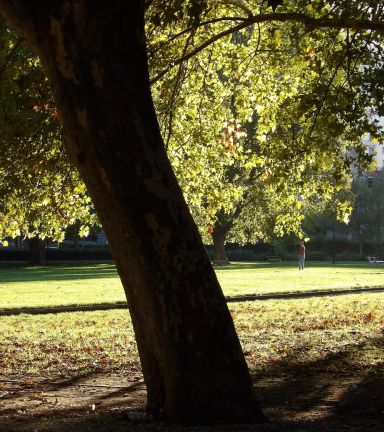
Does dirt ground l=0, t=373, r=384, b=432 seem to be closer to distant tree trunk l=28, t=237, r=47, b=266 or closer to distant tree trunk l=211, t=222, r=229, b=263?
distant tree trunk l=211, t=222, r=229, b=263

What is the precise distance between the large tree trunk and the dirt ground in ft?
1.07

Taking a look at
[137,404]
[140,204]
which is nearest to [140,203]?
[140,204]

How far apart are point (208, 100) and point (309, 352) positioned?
6182mm

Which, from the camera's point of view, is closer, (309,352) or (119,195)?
(119,195)

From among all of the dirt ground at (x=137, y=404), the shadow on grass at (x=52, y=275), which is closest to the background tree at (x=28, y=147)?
the dirt ground at (x=137, y=404)

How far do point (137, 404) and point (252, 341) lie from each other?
429 cm

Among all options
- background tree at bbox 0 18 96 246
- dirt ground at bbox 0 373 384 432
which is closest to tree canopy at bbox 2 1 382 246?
background tree at bbox 0 18 96 246

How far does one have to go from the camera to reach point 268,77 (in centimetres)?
1227

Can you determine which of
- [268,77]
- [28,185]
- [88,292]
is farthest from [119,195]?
[88,292]

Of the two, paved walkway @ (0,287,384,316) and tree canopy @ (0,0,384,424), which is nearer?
tree canopy @ (0,0,384,424)

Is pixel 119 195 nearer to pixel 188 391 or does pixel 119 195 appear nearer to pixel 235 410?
pixel 188 391

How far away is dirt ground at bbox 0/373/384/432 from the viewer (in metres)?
4.77

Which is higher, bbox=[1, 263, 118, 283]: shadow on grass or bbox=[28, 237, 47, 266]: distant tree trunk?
bbox=[28, 237, 47, 266]: distant tree trunk

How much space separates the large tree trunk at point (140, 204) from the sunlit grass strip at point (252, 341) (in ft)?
10.7
